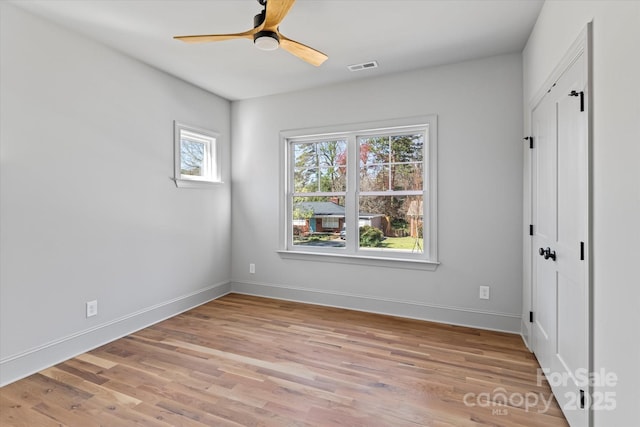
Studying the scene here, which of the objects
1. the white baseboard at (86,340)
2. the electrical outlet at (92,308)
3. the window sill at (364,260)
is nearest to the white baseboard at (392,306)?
the window sill at (364,260)

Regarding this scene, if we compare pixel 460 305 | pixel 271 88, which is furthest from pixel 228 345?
pixel 271 88

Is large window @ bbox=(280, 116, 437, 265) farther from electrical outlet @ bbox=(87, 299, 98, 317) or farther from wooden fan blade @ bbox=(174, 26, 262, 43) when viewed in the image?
electrical outlet @ bbox=(87, 299, 98, 317)

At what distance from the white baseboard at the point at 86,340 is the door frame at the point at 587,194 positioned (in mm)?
3577

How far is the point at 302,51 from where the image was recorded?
8.39 feet

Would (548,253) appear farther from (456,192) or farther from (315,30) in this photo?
(315,30)

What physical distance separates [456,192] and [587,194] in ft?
6.01

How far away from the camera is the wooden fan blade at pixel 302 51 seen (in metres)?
2.38

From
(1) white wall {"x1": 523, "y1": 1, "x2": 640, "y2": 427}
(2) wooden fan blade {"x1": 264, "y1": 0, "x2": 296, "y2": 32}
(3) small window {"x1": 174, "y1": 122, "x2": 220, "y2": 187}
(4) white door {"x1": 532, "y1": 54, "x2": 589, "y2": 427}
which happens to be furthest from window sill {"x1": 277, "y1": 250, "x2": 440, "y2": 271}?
(2) wooden fan blade {"x1": 264, "y1": 0, "x2": 296, "y2": 32}

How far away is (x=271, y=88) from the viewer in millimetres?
4090

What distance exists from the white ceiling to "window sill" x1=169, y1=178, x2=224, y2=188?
1196mm

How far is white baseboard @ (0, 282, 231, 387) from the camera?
7.74ft

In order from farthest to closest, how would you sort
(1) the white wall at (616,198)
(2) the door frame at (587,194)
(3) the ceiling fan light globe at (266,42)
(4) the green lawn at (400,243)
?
(4) the green lawn at (400,243)
(3) the ceiling fan light globe at (266,42)
(2) the door frame at (587,194)
(1) the white wall at (616,198)

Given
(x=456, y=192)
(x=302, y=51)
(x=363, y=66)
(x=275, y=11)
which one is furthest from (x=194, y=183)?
(x=456, y=192)

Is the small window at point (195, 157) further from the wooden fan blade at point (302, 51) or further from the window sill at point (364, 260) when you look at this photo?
the wooden fan blade at point (302, 51)
